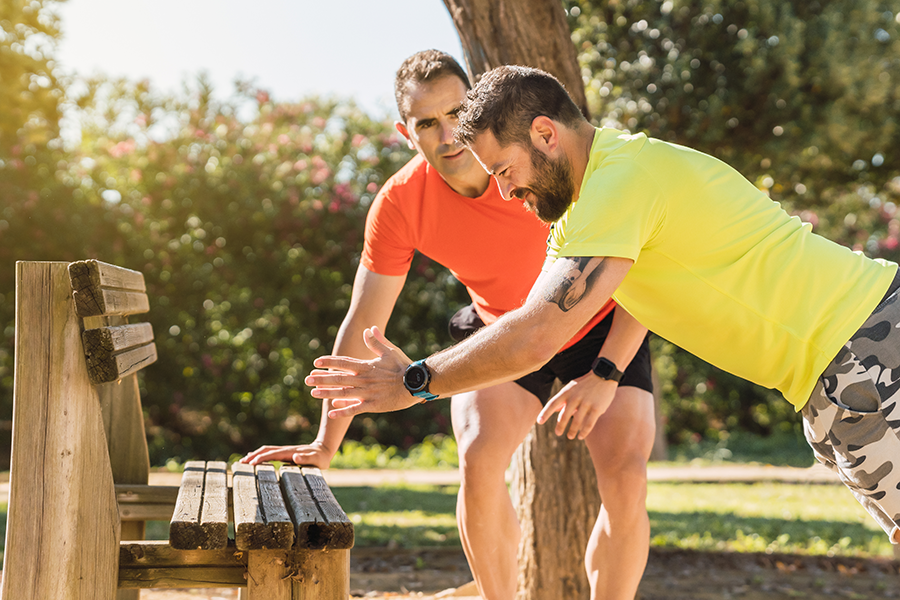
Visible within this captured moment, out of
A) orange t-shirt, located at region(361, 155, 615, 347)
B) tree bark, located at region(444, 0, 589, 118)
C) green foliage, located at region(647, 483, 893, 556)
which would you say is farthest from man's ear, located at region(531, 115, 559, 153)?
green foliage, located at region(647, 483, 893, 556)

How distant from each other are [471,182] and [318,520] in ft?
4.60

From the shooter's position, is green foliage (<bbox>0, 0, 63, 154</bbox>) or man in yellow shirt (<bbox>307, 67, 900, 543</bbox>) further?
green foliage (<bbox>0, 0, 63, 154</bbox>)

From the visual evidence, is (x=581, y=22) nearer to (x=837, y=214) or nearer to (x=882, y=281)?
(x=837, y=214)

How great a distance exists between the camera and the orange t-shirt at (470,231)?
112 inches

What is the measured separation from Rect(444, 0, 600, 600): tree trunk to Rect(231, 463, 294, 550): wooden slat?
1.58 m

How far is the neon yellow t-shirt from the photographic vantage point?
1.97 m

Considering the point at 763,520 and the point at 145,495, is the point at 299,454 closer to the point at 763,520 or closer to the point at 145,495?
the point at 145,495

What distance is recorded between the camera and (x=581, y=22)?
755cm

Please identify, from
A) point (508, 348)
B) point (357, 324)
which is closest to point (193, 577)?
point (508, 348)

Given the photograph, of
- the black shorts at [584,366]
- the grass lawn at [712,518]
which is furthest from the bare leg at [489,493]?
the grass lawn at [712,518]

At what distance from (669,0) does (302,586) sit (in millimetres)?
6881

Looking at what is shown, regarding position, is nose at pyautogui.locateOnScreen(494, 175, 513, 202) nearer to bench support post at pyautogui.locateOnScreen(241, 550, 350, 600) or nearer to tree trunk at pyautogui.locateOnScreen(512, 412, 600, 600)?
bench support post at pyautogui.locateOnScreen(241, 550, 350, 600)

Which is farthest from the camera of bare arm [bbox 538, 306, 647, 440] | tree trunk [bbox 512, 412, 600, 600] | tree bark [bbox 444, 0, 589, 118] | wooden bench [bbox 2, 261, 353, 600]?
tree bark [bbox 444, 0, 589, 118]

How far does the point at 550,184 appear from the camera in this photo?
207 cm
